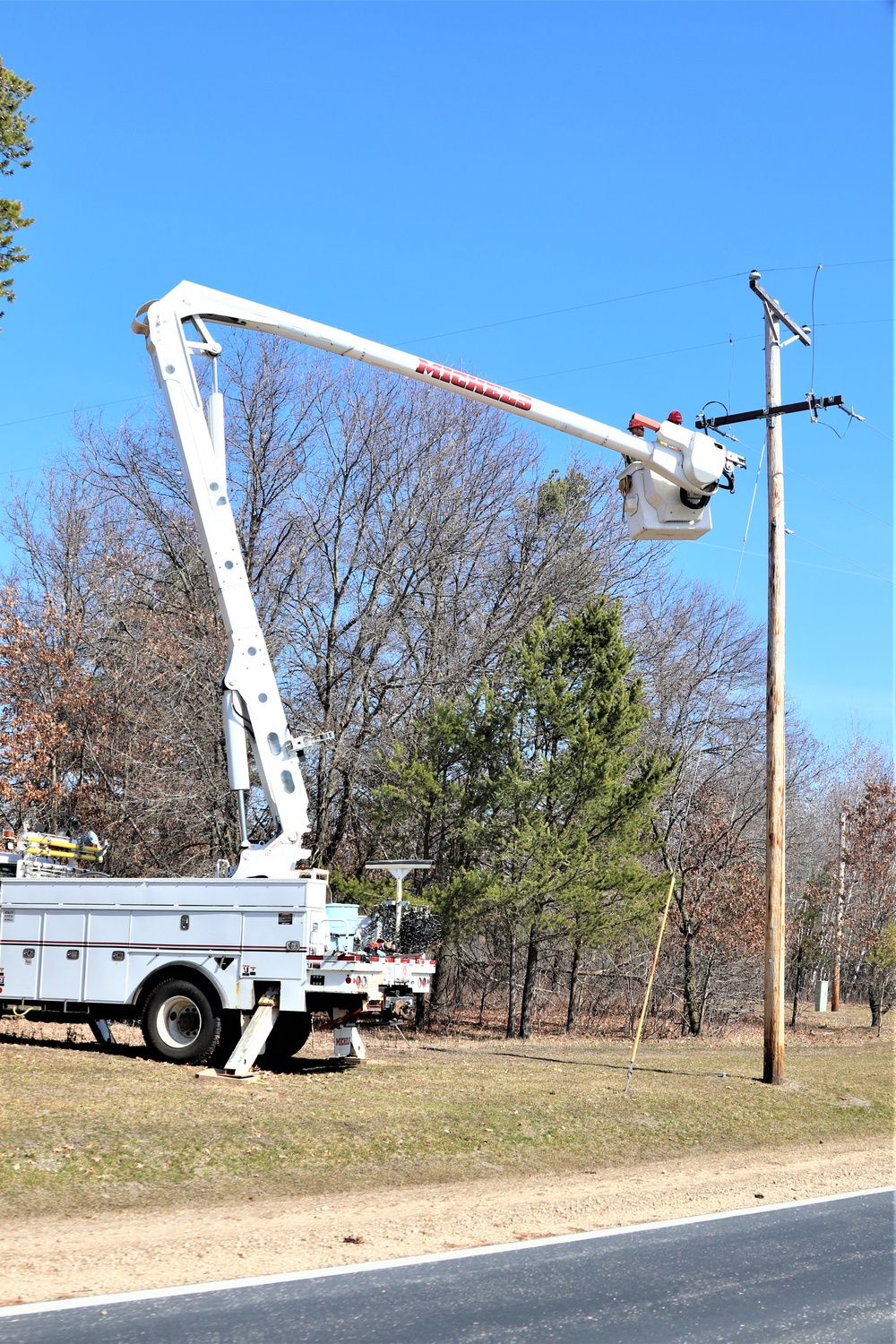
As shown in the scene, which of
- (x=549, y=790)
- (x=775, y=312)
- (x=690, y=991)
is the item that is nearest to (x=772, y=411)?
(x=775, y=312)

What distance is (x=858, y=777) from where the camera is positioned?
53.3 meters

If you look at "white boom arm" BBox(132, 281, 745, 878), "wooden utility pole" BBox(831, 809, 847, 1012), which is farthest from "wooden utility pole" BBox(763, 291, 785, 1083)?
"wooden utility pole" BBox(831, 809, 847, 1012)

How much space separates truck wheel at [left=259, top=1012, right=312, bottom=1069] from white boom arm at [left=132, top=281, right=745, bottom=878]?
2083 millimetres

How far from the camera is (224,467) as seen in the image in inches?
530

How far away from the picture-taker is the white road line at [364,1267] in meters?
6.11

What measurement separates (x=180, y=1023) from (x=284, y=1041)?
168 centimetres

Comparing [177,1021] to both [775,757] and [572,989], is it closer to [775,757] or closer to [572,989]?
[775,757]

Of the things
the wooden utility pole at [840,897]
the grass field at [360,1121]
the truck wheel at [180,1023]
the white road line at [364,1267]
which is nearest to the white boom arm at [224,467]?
the truck wheel at [180,1023]

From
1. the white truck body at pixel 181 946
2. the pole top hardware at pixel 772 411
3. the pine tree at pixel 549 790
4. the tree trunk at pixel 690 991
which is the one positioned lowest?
the tree trunk at pixel 690 991

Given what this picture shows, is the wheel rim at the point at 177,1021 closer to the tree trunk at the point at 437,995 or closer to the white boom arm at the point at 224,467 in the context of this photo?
the white boom arm at the point at 224,467

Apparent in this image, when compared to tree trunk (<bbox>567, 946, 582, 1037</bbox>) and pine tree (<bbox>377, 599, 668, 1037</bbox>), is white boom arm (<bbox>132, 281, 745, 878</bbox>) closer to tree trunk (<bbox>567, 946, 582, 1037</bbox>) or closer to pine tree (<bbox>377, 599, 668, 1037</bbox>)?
pine tree (<bbox>377, 599, 668, 1037</bbox>)

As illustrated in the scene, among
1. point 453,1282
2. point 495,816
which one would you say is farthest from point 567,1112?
point 495,816

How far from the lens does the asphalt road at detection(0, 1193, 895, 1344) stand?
226 inches

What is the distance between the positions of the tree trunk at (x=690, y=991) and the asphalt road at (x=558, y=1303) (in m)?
20.6
